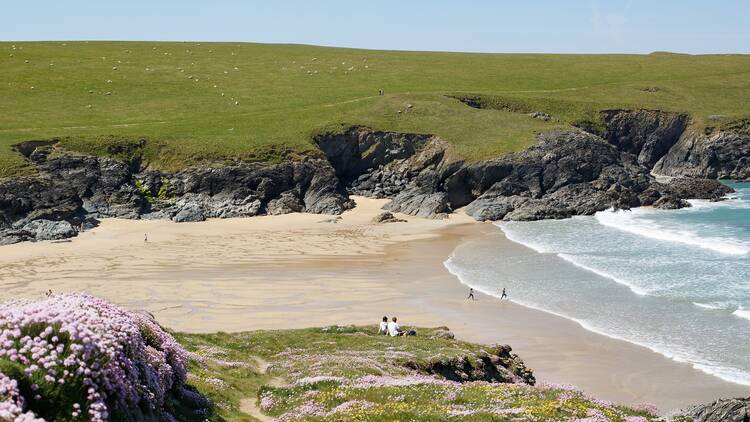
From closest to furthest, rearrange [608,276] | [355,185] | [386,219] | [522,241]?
[608,276] → [522,241] → [386,219] → [355,185]

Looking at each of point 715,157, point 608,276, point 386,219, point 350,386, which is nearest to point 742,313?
point 608,276

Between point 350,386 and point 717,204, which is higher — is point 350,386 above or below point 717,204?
above

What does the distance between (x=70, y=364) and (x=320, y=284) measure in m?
42.1

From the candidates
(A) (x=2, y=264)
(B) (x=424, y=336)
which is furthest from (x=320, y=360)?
(A) (x=2, y=264)

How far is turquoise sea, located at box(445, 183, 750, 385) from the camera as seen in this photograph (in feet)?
133

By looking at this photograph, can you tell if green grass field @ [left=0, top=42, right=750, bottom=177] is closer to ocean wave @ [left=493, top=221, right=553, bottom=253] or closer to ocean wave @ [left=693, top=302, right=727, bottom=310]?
ocean wave @ [left=493, top=221, right=553, bottom=253]

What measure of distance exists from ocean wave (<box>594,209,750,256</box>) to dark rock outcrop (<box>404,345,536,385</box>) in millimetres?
37540

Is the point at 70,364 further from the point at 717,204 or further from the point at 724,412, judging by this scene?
the point at 717,204

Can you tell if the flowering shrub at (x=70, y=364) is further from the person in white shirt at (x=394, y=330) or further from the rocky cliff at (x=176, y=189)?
the rocky cliff at (x=176, y=189)

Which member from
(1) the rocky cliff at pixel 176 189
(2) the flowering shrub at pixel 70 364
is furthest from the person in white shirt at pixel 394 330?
(1) the rocky cliff at pixel 176 189

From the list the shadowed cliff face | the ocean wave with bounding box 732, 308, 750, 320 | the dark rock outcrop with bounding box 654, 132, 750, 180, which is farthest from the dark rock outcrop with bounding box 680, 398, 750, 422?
the dark rock outcrop with bounding box 654, 132, 750, 180

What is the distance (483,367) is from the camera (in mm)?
29750

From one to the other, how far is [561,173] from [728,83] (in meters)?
64.8

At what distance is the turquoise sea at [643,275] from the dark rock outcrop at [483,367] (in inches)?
382
